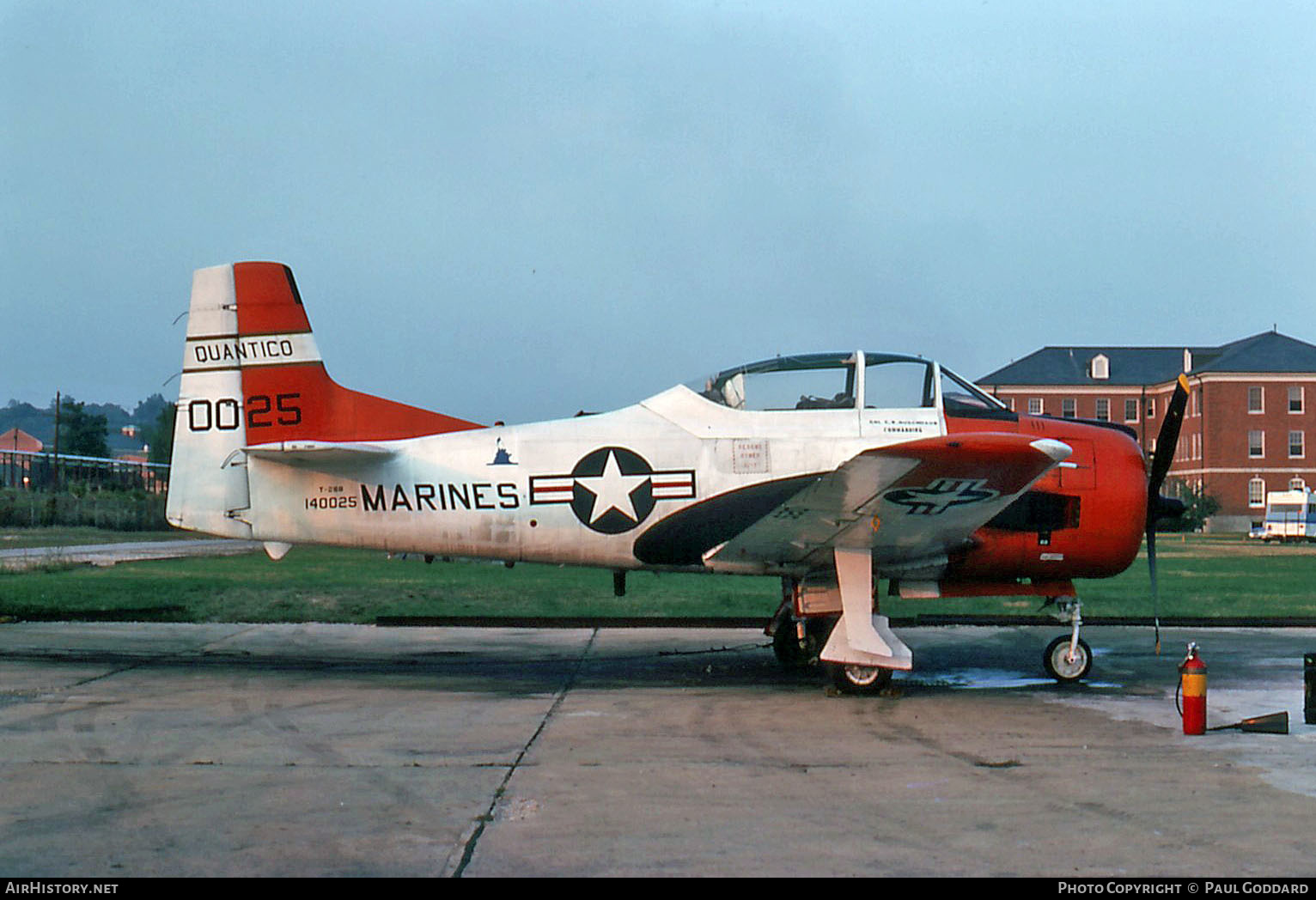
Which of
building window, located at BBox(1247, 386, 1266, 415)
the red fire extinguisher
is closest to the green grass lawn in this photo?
the red fire extinguisher

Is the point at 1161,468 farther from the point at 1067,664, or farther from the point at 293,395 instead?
the point at 293,395

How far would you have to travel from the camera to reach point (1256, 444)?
7650cm

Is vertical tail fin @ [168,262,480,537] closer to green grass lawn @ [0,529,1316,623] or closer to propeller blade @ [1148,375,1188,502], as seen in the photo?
green grass lawn @ [0,529,1316,623]

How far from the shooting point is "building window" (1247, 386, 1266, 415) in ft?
251

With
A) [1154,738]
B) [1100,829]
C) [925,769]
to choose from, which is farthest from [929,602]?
[1100,829]

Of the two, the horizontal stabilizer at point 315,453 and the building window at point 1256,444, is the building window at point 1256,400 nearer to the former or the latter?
the building window at point 1256,444

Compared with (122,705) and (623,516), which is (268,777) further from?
(623,516)

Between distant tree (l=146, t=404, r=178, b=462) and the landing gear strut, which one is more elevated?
distant tree (l=146, t=404, r=178, b=462)

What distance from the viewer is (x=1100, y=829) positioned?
18.2ft

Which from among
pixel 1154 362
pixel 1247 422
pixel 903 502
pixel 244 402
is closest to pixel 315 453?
pixel 244 402

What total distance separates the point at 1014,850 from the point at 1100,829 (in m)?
0.63

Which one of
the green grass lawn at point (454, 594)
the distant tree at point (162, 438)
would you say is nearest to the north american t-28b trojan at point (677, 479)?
the green grass lawn at point (454, 594)

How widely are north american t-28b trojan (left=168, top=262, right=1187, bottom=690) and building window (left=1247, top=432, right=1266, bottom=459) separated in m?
74.5

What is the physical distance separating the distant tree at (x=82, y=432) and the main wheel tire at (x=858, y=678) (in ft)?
306
